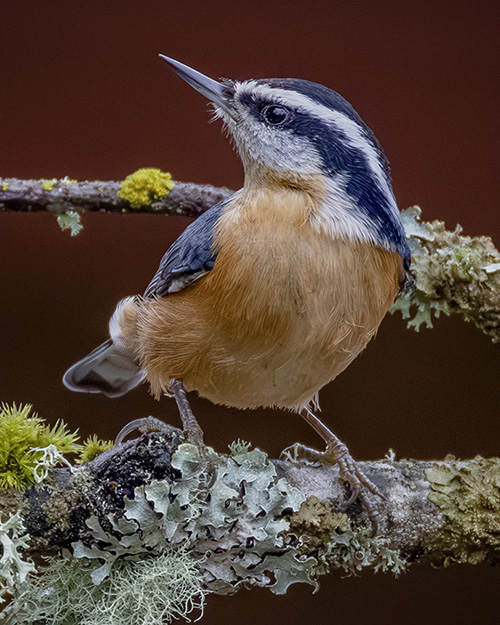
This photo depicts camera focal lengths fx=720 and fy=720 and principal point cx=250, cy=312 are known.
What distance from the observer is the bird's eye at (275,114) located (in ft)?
3.01

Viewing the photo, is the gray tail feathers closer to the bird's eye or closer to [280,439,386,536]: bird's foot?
[280,439,386,536]: bird's foot

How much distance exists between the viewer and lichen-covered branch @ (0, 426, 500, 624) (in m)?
0.86

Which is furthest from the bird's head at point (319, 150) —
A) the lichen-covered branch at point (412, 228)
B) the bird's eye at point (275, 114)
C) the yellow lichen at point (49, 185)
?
the yellow lichen at point (49, 185)

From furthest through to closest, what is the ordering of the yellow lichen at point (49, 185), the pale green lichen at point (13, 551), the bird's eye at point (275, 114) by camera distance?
the yellow lichen at point (49, 185), the bird's eye at point (275, 114), the pale green lichen at point (13, 551)

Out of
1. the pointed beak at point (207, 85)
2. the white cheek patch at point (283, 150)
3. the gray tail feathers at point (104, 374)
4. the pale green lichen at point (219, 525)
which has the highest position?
the pointed beak at point (207, 85)

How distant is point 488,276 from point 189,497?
0.61 meters

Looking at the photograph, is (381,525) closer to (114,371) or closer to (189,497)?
(189,497)

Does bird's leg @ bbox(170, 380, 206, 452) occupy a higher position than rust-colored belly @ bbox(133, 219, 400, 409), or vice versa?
rust-colored belly @ bbox(133, 219, 400, 409)

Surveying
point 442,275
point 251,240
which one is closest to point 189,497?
point 251,240

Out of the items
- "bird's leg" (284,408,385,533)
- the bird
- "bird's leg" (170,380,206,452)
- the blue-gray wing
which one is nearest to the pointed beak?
the bird

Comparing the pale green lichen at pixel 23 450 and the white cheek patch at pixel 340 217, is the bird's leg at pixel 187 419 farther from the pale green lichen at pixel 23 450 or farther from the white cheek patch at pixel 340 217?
the white cheek patch at pixel 340 217

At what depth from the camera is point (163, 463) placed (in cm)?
87

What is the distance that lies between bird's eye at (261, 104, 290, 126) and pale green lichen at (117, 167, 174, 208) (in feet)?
0.98

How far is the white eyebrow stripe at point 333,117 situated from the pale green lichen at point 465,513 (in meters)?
0.39
